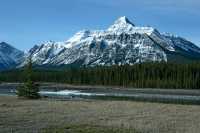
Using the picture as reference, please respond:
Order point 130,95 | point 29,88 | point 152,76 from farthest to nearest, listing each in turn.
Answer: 1. point 152,76
2. point 130,95
3. point 29,88

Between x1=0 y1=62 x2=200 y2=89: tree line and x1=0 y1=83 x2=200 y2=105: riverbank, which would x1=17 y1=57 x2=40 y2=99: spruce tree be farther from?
x1=0 y1=62 x2=200 y2=89: tree line

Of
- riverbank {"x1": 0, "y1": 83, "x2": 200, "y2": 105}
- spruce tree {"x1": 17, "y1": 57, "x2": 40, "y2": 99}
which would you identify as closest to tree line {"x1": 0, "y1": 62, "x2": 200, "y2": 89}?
riverbank {"x1": 0, "y1": 83, "x2": 200, "y2": 105}

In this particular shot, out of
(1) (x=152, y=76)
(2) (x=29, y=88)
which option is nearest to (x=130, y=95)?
(2) (x=29, y=88)

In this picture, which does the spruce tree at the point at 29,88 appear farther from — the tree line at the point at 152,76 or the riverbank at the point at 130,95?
the tree line at the point at 152,76

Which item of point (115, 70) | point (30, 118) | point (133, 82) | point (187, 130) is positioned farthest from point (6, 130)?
point (115, 70)

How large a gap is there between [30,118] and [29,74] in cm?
4223

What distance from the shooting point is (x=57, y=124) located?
3800 cm

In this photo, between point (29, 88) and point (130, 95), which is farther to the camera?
point (130, 95)

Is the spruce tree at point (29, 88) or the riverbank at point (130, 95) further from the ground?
the spruce tree at point (29, 88)

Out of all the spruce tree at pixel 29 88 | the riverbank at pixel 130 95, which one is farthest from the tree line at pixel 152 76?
the spruce tree at pixel 29 88

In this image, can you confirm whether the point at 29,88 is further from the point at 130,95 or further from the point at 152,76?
the point at 152,76

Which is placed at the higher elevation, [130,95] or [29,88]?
[29,88]

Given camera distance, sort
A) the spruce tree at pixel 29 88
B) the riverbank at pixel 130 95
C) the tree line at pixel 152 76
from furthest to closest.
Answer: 1. the tree line at pixel 152 76
2. the riverbank at pixel 130 95
3. the spruce tree at pixel 29 88

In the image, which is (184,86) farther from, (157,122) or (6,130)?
(6,130)
